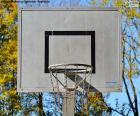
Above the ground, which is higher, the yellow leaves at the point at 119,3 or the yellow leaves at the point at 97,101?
the yellow leaves at the point at 119,3

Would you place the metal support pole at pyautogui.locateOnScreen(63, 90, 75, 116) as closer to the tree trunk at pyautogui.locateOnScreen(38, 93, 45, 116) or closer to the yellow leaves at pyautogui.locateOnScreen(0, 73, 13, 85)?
the yellow leaves at pyautogui.locateOnScreen(0, 73, 13, 85)

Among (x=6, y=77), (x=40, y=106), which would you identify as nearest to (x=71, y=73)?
(x=6, y=77)

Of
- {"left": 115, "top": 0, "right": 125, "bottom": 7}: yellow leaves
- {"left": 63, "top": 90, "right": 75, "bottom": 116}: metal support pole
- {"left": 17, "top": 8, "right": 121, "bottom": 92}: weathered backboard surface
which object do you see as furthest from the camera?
{"left": 115, "top": 0, "right": 125, "bottom": 7}: yellow leaves

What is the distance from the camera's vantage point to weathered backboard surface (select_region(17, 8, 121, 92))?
11906 millimetres

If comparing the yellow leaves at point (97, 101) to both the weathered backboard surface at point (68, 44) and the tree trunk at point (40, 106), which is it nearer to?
Result: the tree trunk at point (40, 106)

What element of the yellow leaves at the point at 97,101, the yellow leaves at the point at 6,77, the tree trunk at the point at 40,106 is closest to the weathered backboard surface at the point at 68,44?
the yellow leaves at the point at 6,77

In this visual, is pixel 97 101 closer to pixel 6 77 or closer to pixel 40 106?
pixel 40 106

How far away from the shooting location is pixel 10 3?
81.8 feet

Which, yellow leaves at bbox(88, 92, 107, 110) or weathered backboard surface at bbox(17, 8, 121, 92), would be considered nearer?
weathered backboard surface at bbox(17, 8, 121, 92)

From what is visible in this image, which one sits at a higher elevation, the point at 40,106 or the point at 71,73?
the point at 71,73

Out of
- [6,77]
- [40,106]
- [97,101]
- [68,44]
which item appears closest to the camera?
[68,44]

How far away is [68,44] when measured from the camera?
39.3ft

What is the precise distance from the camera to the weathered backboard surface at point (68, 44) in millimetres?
11906

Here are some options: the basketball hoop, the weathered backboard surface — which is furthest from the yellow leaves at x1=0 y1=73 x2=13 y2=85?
the basketball hoop
